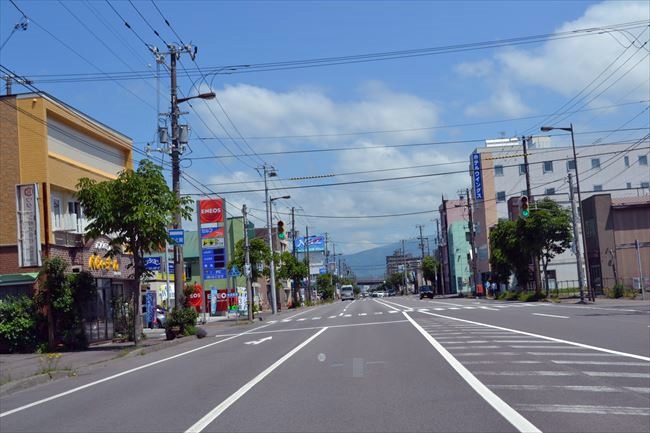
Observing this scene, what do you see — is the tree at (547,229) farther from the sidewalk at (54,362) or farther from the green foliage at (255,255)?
the sidewalk at (54,362)

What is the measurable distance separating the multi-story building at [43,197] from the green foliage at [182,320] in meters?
2.78

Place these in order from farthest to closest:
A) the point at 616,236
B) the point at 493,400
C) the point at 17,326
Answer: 1. the point at 616,236
2. the point at 17,326
3. the point at 493,400

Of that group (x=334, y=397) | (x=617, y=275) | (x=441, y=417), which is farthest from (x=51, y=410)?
(x=617, y=275)

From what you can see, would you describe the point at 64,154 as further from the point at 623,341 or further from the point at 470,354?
the point at 623,341

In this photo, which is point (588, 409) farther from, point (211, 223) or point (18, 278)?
point (211, 223)

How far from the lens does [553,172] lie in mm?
95938

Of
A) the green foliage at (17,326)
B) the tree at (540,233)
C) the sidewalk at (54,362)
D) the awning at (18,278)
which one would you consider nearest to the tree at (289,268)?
the tree at (540,233)

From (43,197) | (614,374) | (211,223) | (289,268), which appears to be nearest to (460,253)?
(289,268)

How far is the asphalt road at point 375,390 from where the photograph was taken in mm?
9594

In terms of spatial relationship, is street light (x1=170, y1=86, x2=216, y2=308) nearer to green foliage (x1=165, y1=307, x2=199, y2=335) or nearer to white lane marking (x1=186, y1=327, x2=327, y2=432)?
green foliage (x1=165, y1=307, x2=199, y2=335)

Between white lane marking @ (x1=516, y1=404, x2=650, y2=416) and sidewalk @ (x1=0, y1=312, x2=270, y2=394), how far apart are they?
11422 millimetres

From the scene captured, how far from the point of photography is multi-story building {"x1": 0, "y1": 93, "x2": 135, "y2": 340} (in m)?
27.0

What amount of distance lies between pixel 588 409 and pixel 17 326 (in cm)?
2186

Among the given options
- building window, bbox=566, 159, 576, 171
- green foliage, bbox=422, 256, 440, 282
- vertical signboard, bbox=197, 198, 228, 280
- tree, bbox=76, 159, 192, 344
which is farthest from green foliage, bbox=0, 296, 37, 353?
green foliage, bbox=422, 256, 440, 282
